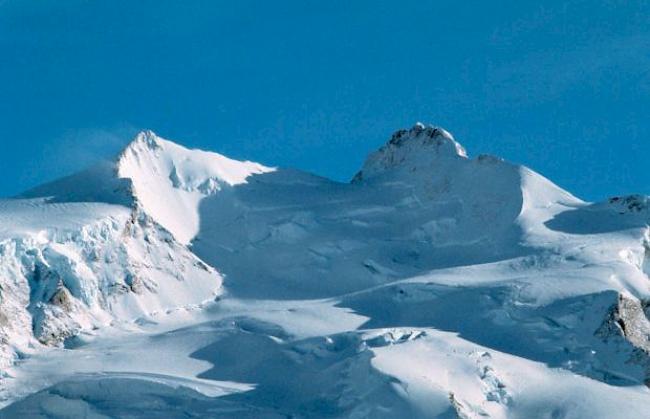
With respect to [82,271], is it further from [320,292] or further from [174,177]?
[174,177]

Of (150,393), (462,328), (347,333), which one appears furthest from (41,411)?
(462,328)

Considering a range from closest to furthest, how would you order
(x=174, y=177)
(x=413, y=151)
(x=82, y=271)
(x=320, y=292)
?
(x=82, y=271) → (x=320, y=292) → (x=174, y=177) → (x=413, y=151)

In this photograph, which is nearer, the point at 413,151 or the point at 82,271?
the point at 82,271

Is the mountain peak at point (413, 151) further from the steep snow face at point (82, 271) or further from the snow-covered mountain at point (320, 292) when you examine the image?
the steep snow face at point (82, 271)

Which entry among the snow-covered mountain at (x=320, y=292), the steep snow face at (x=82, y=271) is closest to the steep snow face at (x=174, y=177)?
the snow-covered mountain at (x=320, y=292)

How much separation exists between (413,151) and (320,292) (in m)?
26.2

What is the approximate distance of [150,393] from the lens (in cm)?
9812

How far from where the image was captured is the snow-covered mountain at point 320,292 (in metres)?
99.2

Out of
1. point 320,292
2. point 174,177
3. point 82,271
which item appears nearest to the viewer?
point 82,271

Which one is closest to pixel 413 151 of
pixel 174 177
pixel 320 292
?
pixel 174 177

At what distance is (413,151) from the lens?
142 metres

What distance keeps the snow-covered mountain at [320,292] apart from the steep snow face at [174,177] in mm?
187

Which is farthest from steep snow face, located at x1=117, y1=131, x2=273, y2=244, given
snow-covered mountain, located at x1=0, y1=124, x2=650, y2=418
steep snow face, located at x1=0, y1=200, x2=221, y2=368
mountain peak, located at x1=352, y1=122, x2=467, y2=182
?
mountain peak, located at x1=352, y1=122, x2=467, y2=182

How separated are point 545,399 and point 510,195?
32070 millimetres
